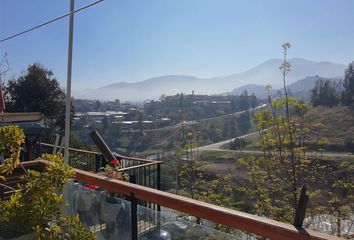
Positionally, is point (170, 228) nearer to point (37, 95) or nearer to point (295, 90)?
point (37, 95)

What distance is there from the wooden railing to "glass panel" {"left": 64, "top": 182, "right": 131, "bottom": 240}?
10cm

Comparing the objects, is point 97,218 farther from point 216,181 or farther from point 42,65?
point 42,65

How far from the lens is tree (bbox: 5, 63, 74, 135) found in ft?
48.5

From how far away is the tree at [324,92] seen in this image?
61.0 ft

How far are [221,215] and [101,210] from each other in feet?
3.86

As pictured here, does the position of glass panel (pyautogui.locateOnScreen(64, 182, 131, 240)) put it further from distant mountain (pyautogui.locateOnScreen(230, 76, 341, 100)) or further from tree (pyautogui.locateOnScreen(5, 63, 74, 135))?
tree (pyautogui.locateOnScreen(5, 63, 74, 135))

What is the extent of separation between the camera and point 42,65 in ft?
50.9

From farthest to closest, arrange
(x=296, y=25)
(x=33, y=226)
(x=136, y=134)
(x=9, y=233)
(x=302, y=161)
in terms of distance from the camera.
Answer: (x=136, y=134) < (x=296, y=25) < (x=302, y=161) < (x=9, y=233) < (x=33, y=226)

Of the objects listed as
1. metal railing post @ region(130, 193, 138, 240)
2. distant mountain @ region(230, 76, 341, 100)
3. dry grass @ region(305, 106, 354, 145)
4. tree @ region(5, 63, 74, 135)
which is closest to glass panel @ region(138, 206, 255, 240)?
metal railing post @ region(130, 193, 138, 240)

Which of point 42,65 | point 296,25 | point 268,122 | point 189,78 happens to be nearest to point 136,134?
point 42,65

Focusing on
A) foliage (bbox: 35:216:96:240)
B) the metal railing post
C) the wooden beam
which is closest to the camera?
foliage (bbox: 35:216:96:240)

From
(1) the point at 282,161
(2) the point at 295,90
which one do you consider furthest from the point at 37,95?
(2) the point at 295,90

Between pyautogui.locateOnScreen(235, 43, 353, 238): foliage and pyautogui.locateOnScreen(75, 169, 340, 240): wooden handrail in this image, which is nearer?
pyautogui.locateOnScreen(75, 169, 340, 240): wooden handrail

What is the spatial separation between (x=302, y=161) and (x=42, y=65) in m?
13.3
